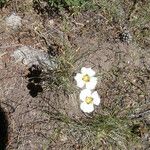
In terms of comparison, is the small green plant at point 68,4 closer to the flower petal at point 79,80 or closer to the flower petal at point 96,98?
the flower petal at point 79,80

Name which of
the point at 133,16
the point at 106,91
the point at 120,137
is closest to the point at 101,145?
the point at 120,137

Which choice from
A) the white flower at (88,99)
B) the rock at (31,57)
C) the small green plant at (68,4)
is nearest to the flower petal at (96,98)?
the white flower at (88,99)

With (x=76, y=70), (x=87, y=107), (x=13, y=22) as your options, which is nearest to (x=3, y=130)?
(x=87, y=107)

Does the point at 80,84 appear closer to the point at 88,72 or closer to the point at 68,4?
the point at 88,72

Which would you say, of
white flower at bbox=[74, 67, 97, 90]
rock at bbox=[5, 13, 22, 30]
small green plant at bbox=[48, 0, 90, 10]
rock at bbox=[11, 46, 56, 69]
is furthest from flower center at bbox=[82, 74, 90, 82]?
rock at bbox=[5, 13, 22, 30]

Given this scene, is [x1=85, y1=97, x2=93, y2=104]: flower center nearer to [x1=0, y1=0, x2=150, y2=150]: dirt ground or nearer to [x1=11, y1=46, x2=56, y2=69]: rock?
[x1=0, y1=0, x2=150, y2=150]: dirt ground
